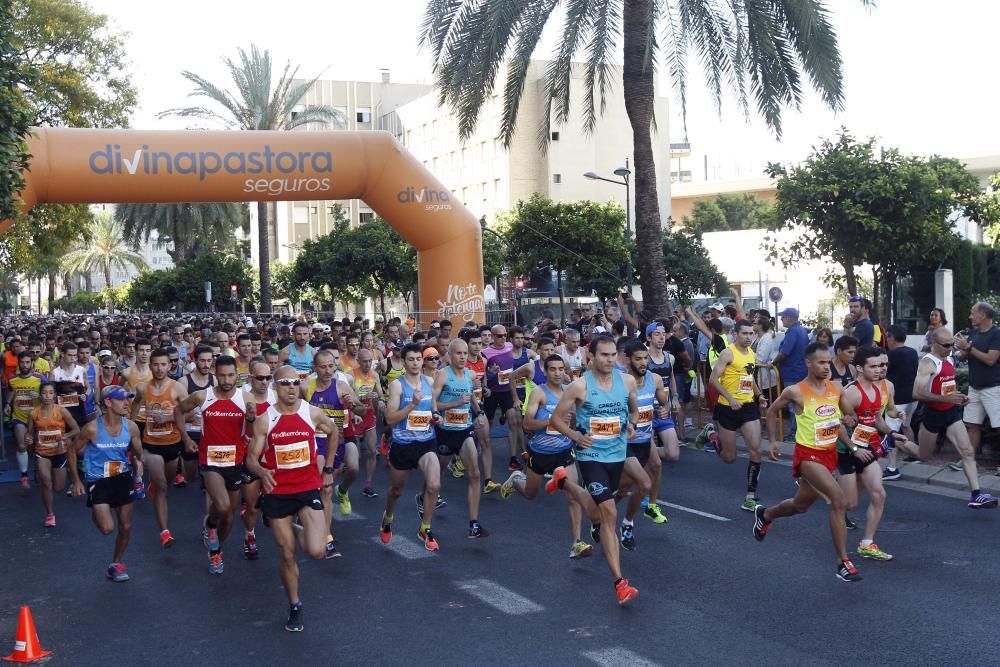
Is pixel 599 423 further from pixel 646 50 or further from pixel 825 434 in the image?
pixel 646 50

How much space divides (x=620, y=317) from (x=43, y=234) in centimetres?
1429

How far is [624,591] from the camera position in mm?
7301

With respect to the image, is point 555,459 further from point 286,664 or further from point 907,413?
point 907,413

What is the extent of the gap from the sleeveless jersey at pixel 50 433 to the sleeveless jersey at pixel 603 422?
19.4ft

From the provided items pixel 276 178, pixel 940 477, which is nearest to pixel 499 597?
pixel 940 477

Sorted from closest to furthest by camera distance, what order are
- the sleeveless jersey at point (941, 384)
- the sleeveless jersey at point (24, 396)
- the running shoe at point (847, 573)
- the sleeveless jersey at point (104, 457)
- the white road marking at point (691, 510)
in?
the running shoe at point (847, 573), the sleeveless jersey at point (104, 457), the white road marking at point (691, 510), the sleeveless jersey at point (941, 384), the sleeveless jersey at point (24, 396)

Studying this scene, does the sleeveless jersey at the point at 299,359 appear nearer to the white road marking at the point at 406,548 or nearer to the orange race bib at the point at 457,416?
the orange race bib at the point at 457,416

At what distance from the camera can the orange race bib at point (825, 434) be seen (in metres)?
8.07

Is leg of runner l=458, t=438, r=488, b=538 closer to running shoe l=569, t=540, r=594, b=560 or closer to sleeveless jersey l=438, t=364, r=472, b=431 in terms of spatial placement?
sleeveless jersey l=438, t=364, r=472, b=431

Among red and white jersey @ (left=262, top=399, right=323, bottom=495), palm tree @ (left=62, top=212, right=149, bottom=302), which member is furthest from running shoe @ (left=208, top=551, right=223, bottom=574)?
palm tree @ (left=62, top=212, right=149, bottom=302)

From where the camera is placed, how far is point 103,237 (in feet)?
317

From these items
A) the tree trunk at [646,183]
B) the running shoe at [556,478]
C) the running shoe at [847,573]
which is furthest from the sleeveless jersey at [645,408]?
the tree trunk at [646,183]

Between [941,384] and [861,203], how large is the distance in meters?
11.7

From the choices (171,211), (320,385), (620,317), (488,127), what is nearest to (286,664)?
(320,385)
